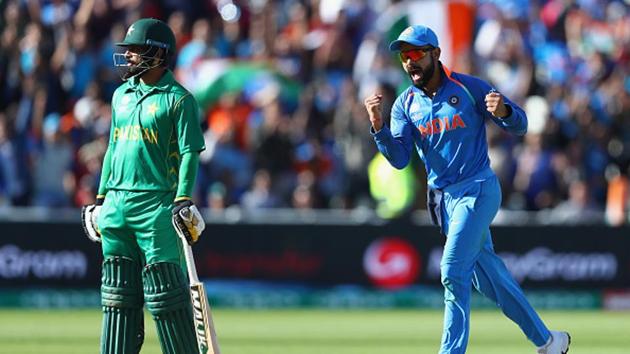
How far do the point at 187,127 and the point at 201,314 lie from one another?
1.10 metres

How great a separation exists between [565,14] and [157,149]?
1501 centimetres

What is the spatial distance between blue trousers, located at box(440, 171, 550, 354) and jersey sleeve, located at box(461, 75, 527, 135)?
1.24 feet

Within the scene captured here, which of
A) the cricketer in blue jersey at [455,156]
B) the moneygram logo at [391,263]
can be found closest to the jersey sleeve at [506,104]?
the cricketer in blue jersey at [455,156]

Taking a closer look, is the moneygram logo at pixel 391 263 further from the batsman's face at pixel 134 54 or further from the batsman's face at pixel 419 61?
the batsman's face at pixel 134 54

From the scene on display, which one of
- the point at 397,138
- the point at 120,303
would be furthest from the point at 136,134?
the point at 397,138

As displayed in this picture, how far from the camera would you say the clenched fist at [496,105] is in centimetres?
878

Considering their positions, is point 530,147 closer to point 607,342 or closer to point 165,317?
point 607,342

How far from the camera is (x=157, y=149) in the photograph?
26.9 ft

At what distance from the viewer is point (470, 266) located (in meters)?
9.01

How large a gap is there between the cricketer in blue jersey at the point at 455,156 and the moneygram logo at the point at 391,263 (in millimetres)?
8542

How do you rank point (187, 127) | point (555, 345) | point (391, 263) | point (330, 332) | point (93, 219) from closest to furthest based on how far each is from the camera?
point (187, 127) → point (93, 219) → point (555, 345) → point (330, 332) → point (391, 263)

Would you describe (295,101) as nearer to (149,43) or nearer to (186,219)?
(149,43)

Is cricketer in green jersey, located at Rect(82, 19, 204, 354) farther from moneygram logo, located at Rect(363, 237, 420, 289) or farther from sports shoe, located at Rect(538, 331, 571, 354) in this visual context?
moneygram logo, located at Rect(363, 237, 420, 289)

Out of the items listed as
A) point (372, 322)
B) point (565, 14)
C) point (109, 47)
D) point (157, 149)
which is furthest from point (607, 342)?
point (565, 14)
